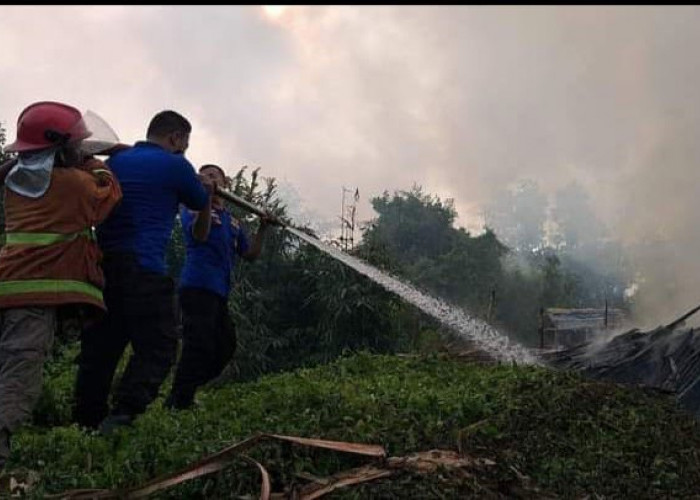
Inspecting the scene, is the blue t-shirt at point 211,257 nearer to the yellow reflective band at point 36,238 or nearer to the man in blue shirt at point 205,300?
the man in blue shirt at point 205,300

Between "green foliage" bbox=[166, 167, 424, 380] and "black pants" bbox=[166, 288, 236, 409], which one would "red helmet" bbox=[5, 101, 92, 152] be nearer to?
"black pants" bbox=[166, 288, 236, 409]

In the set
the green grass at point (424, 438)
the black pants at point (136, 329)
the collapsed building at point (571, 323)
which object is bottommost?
the green grass at point (424, 438)

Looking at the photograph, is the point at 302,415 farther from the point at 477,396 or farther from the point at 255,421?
the point at 477,396

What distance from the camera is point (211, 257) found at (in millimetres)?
5922

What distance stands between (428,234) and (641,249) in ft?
45.1

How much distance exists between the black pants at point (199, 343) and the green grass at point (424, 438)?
21cm

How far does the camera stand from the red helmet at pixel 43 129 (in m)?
4.07

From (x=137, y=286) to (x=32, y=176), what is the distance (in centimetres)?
80

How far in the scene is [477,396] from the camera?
523cm

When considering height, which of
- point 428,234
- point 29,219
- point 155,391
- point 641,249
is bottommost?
point 155,391

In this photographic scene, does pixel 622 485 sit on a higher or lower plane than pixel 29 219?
lower

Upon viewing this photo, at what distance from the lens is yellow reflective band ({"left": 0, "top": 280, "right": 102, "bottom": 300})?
3871 mm

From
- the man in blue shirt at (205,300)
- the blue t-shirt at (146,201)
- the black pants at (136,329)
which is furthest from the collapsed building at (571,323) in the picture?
the black pants at (136,329)

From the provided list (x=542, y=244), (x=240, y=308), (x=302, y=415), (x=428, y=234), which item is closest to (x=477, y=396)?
(x=302, y=415)
